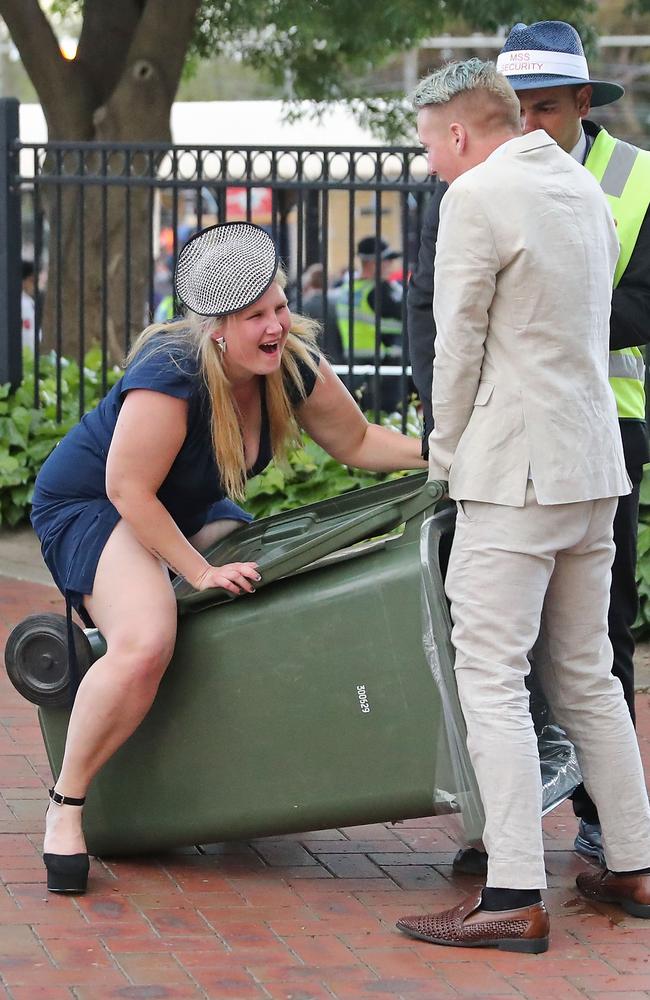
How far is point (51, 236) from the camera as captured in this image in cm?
777

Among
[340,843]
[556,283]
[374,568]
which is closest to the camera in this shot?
[556,283]

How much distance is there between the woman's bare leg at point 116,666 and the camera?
3459mm

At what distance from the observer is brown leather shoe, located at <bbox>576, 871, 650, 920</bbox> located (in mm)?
3428

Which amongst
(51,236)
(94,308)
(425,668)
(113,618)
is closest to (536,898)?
(425,668)

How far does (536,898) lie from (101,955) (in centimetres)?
93

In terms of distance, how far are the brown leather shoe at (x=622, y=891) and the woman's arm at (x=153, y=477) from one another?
1.07m

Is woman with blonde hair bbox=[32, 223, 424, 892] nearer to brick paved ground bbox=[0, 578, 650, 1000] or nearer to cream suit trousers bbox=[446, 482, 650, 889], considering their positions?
brick paved ground bbox=[0, 578, 650, 1000]

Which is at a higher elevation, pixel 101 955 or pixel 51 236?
pixel 51 236

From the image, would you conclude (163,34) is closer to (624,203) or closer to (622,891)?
(624,203)

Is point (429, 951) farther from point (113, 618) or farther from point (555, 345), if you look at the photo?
point (555, 345)

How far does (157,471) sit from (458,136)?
3.29ft

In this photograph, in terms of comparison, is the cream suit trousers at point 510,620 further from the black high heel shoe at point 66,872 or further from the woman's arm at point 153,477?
the black high heel shoe at point 66,872

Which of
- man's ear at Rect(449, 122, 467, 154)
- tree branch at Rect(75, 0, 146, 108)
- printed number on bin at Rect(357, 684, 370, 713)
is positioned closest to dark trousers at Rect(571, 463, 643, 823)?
printed number on bin at Rect(357, 684, 370, 713)

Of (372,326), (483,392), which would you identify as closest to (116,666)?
(483,392)
